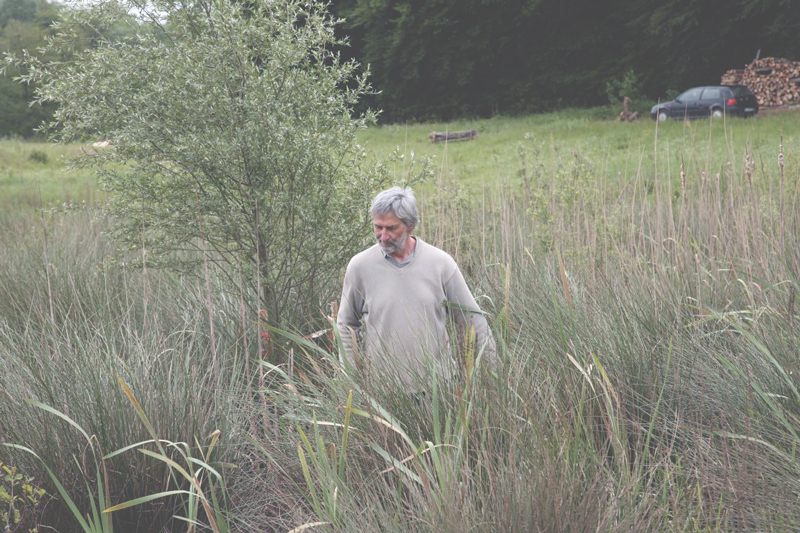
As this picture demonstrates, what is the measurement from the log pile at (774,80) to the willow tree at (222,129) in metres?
20.0

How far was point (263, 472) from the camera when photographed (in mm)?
3531

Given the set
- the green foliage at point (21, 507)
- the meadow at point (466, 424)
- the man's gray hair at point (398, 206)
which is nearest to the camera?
the meadow at point (466, 424)

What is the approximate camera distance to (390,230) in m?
3.70

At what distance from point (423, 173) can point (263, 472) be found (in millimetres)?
2093

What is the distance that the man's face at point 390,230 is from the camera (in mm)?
3686

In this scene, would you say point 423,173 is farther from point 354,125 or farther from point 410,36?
point 410,36

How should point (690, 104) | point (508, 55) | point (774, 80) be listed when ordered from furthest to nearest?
point (508, 55), point (774, 80), point (690, 104)

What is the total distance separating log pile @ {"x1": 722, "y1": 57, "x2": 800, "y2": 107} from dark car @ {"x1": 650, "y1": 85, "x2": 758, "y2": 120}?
2.07m

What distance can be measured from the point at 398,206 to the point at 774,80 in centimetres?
2186

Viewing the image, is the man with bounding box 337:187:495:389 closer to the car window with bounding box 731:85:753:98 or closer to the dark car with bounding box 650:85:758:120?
the dark car with bounding box 650:85:758:120

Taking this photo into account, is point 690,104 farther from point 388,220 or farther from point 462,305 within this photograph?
point 388,220

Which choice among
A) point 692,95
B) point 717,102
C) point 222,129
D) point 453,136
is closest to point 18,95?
point 453,136

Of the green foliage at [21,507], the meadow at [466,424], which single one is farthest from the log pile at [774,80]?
the green foliage at [21,507]

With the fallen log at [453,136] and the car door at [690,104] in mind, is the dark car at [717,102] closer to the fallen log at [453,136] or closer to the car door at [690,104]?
the car door at [690,104]
